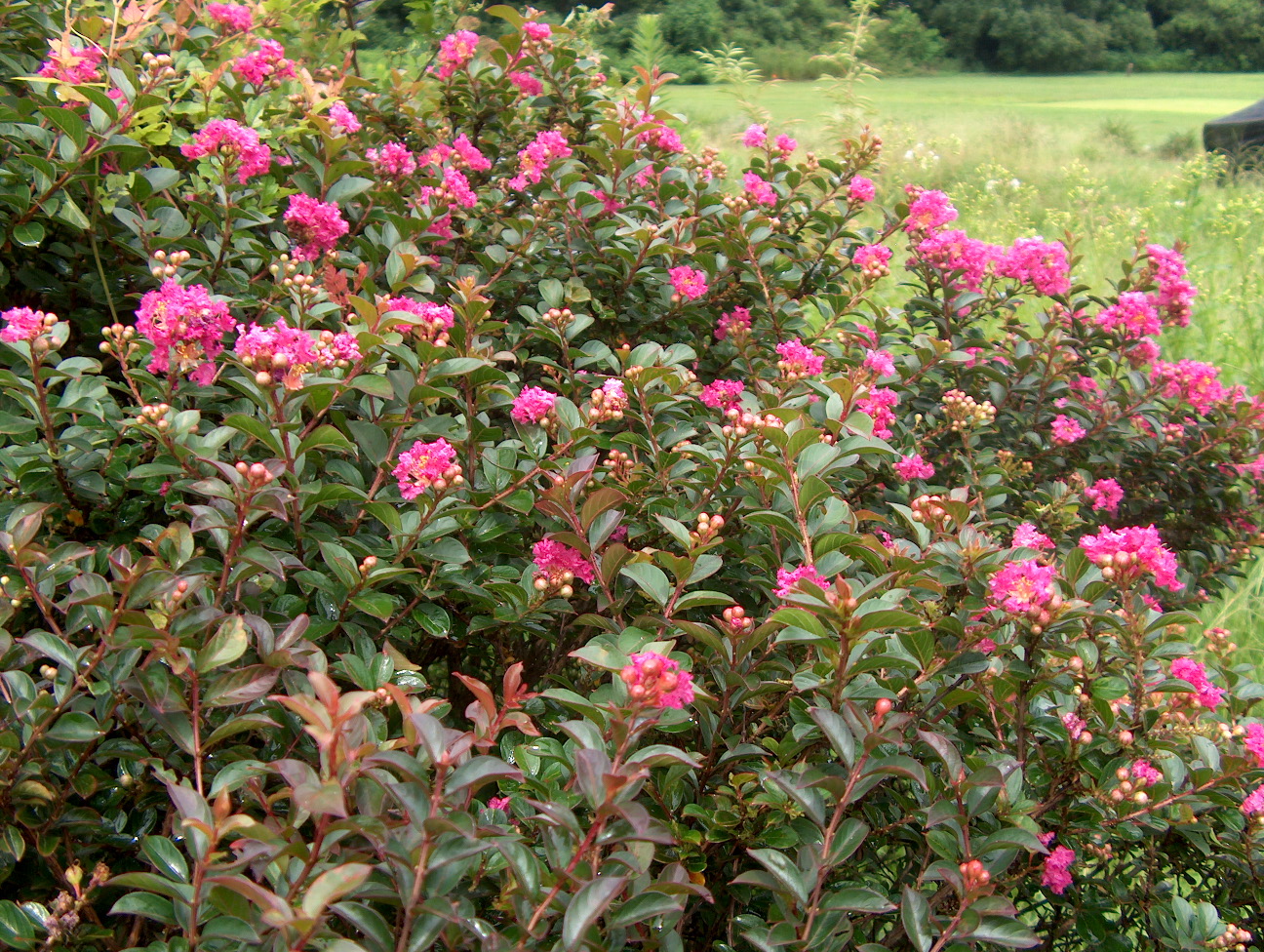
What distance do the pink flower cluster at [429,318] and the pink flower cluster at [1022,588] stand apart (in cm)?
70

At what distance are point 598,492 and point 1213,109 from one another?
1687 cm

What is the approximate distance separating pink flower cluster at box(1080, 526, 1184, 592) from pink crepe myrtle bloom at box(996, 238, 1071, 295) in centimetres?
107

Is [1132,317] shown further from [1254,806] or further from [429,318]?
[429,318]

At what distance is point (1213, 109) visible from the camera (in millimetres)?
14047

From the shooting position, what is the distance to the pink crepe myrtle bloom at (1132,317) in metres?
2.01

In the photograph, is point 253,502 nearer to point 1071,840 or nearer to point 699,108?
point 1071,840

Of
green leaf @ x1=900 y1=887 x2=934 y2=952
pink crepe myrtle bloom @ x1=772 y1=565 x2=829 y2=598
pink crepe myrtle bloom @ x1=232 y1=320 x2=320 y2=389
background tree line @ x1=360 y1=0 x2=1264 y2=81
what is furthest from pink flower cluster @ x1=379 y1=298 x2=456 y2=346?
background tree line @ x1=360 y1=0 x2=1264 y2=81

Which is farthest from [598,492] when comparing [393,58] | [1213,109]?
[1213,109]

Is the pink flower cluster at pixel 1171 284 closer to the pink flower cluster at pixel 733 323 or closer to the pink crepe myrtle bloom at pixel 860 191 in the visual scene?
the pink crepe myrtle bloom at pixel 860 191

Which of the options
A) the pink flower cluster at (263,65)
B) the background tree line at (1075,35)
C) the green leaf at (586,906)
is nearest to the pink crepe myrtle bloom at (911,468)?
the green leaf at (586,906)

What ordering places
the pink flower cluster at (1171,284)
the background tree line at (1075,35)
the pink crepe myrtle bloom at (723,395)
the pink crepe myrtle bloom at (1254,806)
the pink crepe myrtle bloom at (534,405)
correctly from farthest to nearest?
the background tree line at (1075,35) → the pink flower cluster at (1171,284) → the pink crepe myrtle bloom at (723,395) → the pink crepe myrtle bloom at (534,405) → the pink crepe myrtle bloom at (1254,806)

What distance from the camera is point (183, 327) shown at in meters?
1.08

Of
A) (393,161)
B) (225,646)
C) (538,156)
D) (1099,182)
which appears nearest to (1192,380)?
(538,156)

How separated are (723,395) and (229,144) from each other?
85cm
